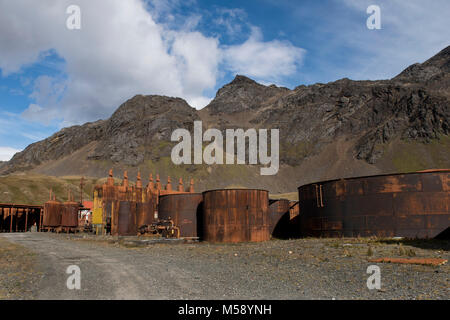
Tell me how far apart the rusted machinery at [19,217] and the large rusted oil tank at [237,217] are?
1514 inches

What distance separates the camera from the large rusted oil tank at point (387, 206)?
67.1ft

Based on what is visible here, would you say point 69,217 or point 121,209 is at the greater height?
point 121,209

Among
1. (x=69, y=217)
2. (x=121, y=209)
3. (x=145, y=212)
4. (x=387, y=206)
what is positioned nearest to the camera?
(x=387, y=206)

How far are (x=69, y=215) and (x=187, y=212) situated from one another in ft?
94.5

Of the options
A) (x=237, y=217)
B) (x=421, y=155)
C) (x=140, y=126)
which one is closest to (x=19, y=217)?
(x=237, y=217)

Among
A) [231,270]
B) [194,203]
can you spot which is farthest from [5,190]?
[231,270]

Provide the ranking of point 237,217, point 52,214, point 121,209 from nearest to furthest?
point 237,217 → point 121,209 → point 52,214

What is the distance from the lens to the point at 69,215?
5181cm

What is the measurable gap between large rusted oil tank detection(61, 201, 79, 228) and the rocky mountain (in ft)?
197

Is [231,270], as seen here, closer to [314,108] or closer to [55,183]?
[55,183]

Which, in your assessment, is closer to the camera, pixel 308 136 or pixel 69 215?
pixel 69 215

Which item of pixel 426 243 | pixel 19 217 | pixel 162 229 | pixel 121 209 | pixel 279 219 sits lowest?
pixel 19 217

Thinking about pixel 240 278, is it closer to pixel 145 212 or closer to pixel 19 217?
pixel 145 212

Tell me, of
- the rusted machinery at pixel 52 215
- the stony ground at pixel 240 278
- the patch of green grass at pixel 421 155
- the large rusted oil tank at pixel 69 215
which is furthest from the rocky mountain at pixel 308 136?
the stony ground at pixel 240 278
